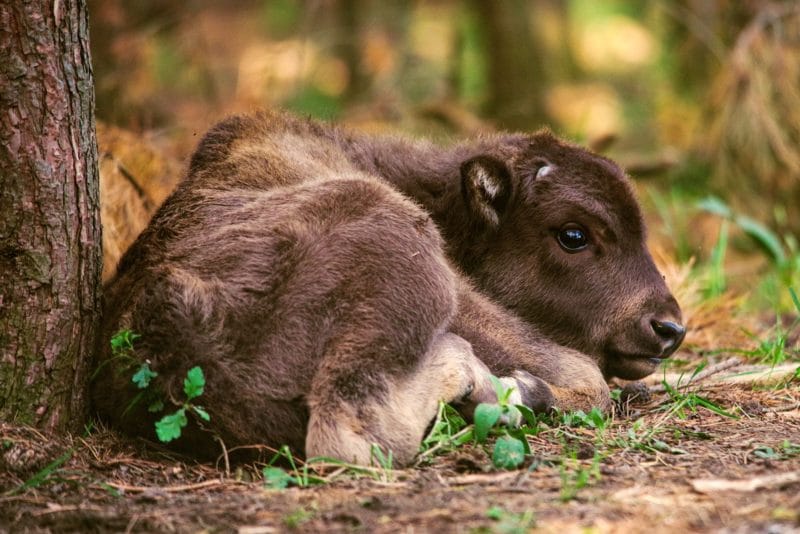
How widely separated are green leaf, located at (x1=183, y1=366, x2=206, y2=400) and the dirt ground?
0.40m

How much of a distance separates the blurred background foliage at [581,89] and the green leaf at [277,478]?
118 inches

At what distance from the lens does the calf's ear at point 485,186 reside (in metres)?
5.85

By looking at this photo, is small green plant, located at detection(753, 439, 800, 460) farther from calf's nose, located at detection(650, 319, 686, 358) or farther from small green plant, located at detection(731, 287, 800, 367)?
small green plant, located at detection(731, 287, 800, 367)

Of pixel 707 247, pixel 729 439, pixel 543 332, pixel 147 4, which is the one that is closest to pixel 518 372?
pixel 543 332

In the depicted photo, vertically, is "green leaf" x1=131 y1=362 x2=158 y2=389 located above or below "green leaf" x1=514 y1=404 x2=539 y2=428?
above

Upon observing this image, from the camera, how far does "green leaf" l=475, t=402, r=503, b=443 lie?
4.46 metres

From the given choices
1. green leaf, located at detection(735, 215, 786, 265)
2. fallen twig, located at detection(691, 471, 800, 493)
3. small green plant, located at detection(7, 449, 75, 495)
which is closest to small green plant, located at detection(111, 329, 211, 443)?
small green plant, located at detection(7, 449, 75, 495)

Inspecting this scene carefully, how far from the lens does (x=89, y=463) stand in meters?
4.39

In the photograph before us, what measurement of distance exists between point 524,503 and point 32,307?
8.00ft

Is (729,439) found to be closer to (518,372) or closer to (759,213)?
(518,372)

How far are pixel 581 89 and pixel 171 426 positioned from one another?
39.2ft

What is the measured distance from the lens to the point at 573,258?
593 centimetres

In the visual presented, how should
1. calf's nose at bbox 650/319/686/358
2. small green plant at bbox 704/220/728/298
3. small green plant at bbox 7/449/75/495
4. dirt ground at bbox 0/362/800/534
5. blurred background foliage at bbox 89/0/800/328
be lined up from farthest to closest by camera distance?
blurred background foliage at bbox 89/0/800/328
small green plant at bbox 704/220/728/298
calf's nose at bbox 650/319/686/358
small green plant at bbox 7/449/75/495
dirt ground at bbox 0/362/800/534

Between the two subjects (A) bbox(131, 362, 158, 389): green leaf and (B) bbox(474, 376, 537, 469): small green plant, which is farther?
(A) bbox(131, 362, 158, 389): green leaf
